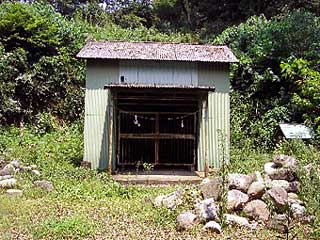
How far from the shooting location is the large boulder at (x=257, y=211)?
7761mm

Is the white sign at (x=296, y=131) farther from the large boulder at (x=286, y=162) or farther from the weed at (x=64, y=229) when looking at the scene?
the weed at (x=64, y=229)

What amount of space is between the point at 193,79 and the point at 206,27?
42.3 feet

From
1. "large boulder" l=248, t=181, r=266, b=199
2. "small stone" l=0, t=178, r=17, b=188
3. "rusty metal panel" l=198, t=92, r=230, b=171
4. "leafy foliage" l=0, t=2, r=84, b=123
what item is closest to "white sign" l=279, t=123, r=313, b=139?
"rusty metal panel" l=198, t=92, r=230, b=171

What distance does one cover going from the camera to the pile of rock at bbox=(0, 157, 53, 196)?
10172 mm

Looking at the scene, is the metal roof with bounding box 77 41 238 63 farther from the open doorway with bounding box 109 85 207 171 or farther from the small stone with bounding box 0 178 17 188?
the small stone with bounding box 0 178 17 188

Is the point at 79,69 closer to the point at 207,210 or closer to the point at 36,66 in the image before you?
the point at 36,66

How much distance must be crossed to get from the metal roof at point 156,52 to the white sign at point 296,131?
8.83 ft

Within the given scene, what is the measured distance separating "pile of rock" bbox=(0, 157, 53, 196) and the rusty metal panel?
16.1 ft

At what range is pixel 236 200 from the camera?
7.98 m

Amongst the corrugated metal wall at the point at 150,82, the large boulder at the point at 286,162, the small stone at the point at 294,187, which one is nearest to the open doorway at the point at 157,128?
the corrugated metal wall at the point at 150,82

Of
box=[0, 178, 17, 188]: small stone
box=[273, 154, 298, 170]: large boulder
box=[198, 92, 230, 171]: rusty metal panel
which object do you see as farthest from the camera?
box=[198, 92, 230, 171]: rusty metal panel

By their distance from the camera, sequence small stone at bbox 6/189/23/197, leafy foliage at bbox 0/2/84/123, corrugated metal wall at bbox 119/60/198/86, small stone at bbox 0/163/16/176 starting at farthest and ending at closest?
leafy foliage at bbox 0/2/84/123, corrugated metal wall at bbox 119/60/198/86, small stone at bbox 0/163/16/176, small stone at bbox 6/189/23/197

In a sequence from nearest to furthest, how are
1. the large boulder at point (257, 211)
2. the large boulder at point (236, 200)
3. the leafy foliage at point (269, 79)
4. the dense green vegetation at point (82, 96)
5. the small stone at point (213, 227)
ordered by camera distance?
the small stone at point (213, 227) < the large boulder at point (257, 211) < the large boulder at point (236, 200) < the dense green vegetation at point (82, 96) < the leafy foliage at point (269, 79)

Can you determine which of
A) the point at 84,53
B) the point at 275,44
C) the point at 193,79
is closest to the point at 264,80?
the point at 275,44
